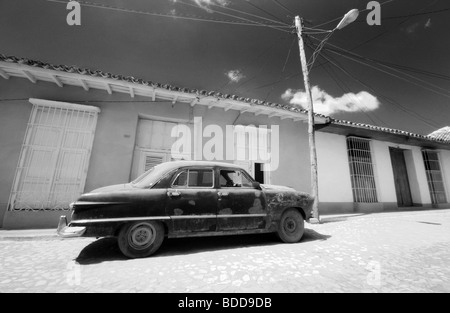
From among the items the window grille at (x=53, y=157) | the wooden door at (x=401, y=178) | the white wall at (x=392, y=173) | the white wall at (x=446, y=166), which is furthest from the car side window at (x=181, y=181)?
the white wall at (x=446, y=166)

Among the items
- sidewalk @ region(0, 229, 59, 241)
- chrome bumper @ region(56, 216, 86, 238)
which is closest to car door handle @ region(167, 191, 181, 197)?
chrome bumper @ region(56, 216, 86, 238)

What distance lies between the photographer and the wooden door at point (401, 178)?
446 inches

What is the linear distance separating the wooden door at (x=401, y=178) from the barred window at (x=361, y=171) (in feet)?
7.93

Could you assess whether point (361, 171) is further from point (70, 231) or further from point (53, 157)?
point (53, 157)

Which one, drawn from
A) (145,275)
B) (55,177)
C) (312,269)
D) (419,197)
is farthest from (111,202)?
(419,197)

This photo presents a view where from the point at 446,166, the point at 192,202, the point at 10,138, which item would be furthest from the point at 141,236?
the point at 446,166

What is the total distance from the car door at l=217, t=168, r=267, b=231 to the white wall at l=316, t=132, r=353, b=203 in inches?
238

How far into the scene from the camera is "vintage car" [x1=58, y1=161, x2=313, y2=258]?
3029 mm

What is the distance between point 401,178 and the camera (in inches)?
460

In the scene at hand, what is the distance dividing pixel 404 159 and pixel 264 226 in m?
12.9

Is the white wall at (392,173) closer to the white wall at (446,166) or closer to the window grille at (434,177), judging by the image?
the window grille at (434,177)

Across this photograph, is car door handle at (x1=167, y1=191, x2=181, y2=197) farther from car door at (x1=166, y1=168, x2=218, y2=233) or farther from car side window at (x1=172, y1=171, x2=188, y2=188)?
car side window at (x1=172, y1=171, x2=188, y2=188)

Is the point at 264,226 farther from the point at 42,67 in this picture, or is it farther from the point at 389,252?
the point at 42,67

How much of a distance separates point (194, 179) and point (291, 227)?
2273 mm
